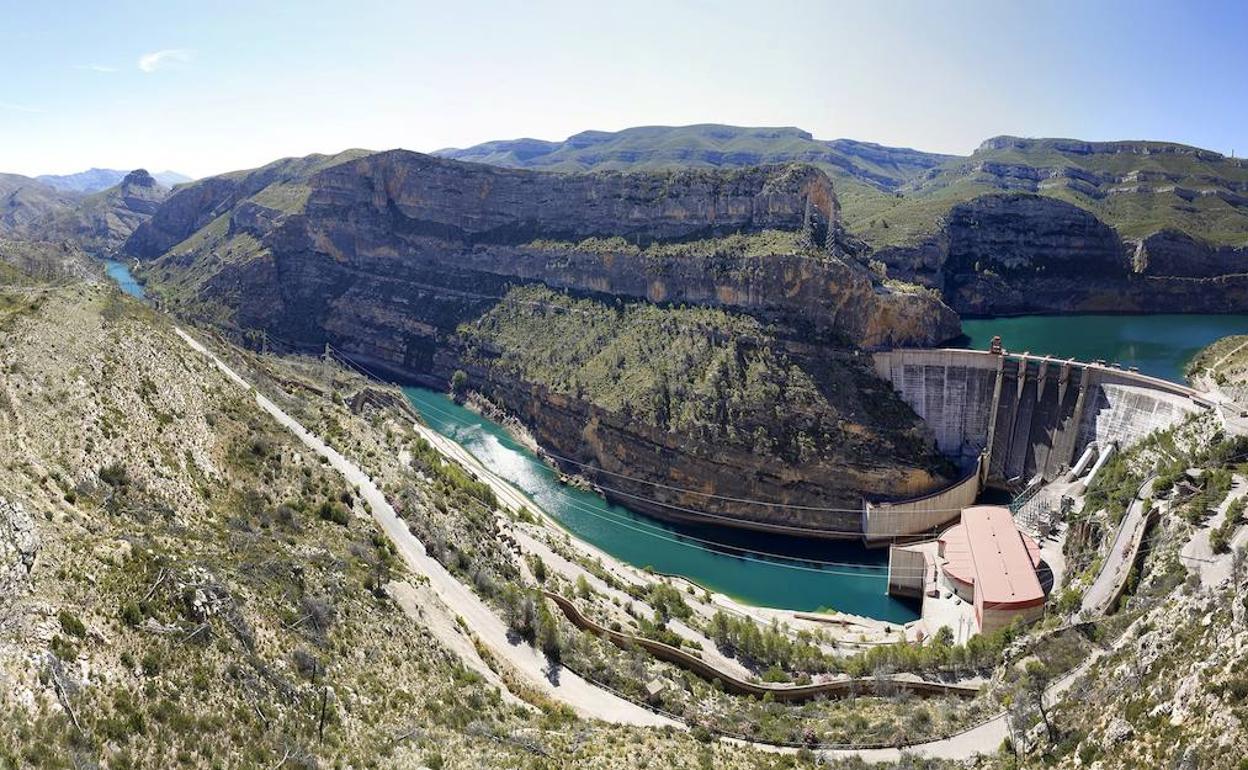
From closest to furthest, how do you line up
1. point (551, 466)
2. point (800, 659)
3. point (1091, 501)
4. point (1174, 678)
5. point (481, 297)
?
point (1174, 678), point (800, 659), point (1091, 501), point (551, 466), point (481, 297)

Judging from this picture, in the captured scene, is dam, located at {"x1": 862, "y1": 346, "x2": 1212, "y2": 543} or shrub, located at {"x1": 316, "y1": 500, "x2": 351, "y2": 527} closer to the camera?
shrub, located at {"x1": 316, "y1": 500, "x2": 351, "y2": 527}

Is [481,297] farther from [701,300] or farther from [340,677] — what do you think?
[340,677]

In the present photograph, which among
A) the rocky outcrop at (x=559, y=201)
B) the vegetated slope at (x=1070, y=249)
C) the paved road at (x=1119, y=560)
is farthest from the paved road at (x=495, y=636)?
the vegetated slope at (x=1070, y=249)

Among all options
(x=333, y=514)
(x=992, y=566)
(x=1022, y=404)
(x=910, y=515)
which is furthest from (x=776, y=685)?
(x=1022, y=404)

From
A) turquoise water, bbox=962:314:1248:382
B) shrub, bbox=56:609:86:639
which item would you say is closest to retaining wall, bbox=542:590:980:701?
shrub, bbox=56:609:86:639

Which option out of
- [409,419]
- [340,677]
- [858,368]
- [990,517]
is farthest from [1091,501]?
[409,419]

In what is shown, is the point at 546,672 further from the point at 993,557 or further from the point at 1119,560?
the point at 993,557

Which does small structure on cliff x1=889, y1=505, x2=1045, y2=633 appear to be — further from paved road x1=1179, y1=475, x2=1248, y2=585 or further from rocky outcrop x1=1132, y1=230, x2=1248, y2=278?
rocky outcrop x1=1132, y1=230, x2=1248, y2=278
